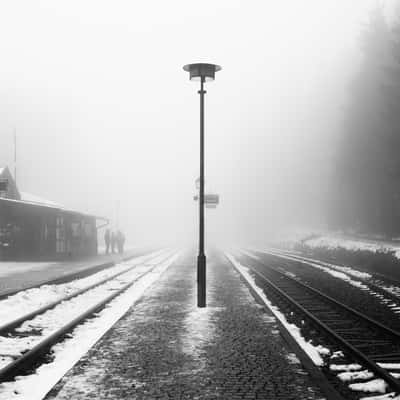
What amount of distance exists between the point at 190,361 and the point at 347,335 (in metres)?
3.09

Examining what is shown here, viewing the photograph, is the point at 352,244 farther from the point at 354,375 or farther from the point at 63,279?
the point at 354,375

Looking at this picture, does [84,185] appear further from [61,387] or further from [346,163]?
[61,387]

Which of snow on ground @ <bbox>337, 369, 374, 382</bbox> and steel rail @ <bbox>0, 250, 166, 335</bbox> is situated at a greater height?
snow on ground @ <bbox>337, 369, 374, 382</bbox>

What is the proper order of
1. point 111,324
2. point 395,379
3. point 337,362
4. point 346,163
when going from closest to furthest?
point 395,379 → point 337,362 → point 111,324 → point 346,163

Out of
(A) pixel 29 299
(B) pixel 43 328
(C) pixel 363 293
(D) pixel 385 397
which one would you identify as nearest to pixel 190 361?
(D) pixel 385 397

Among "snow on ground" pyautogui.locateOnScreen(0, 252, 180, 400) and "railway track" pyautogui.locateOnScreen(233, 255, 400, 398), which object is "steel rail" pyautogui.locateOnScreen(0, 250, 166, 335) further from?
"railway track" pyautogui.locateOnScreen(233, 255, 400, 398)

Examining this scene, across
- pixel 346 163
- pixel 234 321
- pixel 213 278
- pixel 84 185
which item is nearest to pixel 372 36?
pixel 346 163

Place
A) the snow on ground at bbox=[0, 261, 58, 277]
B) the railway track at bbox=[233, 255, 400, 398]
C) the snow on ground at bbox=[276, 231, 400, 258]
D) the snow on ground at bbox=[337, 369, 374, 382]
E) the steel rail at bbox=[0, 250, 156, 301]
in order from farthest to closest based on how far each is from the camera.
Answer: the snow on ground at bbox=[276, 231, 400, 258], the snow on ground at bbox=[0, 261, 58, 277], the steel rail at bbox=[0, 250, 156, 301], the railway track at bbox=[233, 255, 400, 398], the snow on ground at bbox=[337, 369, 374, 382]

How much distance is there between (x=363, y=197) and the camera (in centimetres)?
3969

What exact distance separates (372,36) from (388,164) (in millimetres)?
12495

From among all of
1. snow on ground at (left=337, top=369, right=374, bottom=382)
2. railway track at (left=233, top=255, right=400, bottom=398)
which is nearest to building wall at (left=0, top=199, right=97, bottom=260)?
railway track at (left=233, top=255, right=400, bottom=398)

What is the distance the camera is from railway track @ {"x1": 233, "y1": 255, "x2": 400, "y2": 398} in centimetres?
594

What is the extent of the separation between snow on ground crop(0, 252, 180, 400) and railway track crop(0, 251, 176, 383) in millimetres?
145

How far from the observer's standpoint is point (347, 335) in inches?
325
